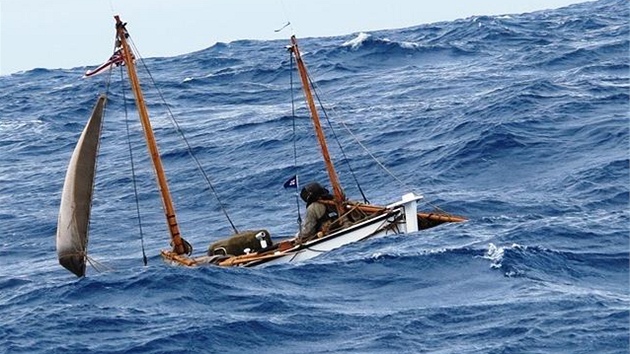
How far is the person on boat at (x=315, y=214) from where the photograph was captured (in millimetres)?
33969

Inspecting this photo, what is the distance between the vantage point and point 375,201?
40562mm

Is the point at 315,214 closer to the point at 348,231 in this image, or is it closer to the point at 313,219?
the point at 313,219

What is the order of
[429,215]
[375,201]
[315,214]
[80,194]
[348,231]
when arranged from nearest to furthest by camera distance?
[348,231], [80,194], [315,214], [429,215], [375,201]

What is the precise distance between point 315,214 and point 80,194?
23.2ft

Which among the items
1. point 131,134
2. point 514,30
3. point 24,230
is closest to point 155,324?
point 24,230

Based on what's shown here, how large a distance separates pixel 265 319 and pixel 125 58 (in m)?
12.8

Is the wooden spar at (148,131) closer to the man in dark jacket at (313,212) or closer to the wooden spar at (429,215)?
the man in dark jacket at (313,212)

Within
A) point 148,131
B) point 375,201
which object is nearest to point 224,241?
point 148,131

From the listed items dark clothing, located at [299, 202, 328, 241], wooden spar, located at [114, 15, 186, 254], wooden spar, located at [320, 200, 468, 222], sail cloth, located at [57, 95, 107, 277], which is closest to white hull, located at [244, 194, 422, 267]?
wooden spar, located at [320, 200, 468, 222]

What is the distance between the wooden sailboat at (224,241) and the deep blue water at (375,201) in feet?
2.44

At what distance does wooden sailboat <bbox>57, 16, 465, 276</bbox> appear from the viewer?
108ft

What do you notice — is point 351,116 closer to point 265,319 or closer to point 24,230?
point 24,230

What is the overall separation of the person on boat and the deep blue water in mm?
1897

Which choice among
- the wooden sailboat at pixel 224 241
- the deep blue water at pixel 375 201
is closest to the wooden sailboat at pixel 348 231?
the wooden sailboat at pixel 224 241
